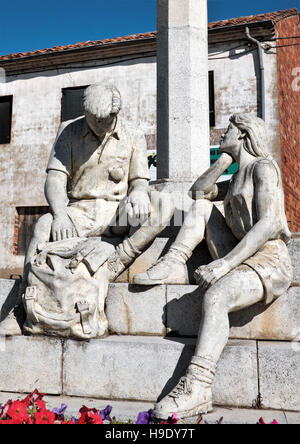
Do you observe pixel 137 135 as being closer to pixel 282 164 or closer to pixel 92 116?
pixel 92 116

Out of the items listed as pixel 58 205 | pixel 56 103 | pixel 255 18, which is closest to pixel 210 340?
pixel 58 205

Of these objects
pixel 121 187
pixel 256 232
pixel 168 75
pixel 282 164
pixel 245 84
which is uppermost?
pixel 245 84

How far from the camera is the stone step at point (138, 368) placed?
9.16 feet

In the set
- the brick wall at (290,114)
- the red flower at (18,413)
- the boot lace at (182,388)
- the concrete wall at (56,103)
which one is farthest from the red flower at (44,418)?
the concrete wall at (56,103)

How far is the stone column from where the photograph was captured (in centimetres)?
465

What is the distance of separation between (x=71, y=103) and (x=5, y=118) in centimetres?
274

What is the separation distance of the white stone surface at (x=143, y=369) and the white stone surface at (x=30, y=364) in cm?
8

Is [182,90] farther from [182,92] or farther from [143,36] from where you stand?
[143,36]

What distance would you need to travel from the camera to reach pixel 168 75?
484cm

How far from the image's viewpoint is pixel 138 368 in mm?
2945

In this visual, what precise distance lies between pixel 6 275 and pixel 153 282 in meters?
11.5

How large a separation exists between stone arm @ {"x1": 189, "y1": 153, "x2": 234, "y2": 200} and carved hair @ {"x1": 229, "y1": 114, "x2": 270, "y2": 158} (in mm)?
208

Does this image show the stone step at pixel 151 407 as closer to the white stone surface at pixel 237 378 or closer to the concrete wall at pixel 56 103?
the white stone surface at pixel 237 378
